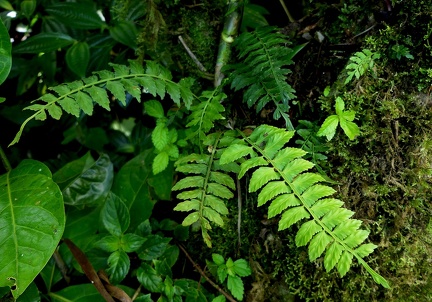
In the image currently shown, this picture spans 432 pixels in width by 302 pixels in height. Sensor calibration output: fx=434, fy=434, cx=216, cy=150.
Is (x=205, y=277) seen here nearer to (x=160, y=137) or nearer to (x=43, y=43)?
(x=160, y=137)

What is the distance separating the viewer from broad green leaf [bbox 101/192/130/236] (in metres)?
1.70

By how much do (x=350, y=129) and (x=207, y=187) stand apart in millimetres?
515

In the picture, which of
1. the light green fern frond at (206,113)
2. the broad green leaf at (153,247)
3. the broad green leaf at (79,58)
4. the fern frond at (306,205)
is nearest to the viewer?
the fern frond at (306,205)

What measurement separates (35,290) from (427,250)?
140 centimetres

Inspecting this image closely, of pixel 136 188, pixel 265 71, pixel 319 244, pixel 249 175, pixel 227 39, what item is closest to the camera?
pixel 319 244

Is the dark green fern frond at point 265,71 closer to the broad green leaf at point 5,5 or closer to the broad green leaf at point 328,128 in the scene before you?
the broad green leaf at point 328,128

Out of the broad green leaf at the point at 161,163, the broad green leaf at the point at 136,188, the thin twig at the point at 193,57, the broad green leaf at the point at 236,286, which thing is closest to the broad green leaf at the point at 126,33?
the thin twig at the point at 193,57

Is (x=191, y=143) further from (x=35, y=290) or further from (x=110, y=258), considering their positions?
(x=35, y=290)

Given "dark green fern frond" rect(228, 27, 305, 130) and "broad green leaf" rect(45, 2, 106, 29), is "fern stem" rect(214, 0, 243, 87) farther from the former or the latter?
"broad green leaf" rect(45, 2, 106, 29)

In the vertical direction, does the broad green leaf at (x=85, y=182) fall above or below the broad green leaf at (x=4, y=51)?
below

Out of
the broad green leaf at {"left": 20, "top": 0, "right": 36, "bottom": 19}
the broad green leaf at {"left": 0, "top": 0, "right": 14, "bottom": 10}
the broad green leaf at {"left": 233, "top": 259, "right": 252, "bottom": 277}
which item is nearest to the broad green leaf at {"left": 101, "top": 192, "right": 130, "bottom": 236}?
the broad green leaf at {"left": 233, "top": 259, "right": 252, "bottom": 277}

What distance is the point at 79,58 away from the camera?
2070 millimetres

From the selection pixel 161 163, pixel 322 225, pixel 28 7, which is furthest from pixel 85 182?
pixel 322 225

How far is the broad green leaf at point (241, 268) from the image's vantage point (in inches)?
62.9
